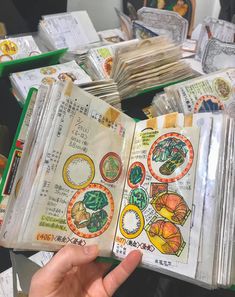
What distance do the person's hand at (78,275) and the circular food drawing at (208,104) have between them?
0.53 meters

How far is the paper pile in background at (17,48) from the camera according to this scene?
4.09 feet

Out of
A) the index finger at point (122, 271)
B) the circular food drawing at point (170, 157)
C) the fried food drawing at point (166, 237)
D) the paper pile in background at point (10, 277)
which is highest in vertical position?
the circular food drawing at point (170, 157)

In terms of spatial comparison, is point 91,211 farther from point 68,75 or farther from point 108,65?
point 108,65

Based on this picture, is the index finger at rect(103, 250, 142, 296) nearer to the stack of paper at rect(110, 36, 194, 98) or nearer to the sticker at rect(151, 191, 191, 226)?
the sticker at rect(151, 191, 191, 226)

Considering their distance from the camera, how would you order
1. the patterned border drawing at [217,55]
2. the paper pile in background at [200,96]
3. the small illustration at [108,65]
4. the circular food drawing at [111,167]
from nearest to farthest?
the circular food drawing at [111,167] → the paper pile in background at [200,96] → the small illustration at [108,65] → the patterned border drawing at [217,55]

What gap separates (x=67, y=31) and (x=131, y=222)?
3.43ft

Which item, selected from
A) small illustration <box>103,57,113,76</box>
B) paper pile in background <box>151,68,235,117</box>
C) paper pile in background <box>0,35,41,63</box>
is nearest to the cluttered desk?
paper pile in background <box>151,68,235,117</box>

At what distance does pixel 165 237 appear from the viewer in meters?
0.67

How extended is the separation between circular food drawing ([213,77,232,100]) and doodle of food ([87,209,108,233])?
0.59m

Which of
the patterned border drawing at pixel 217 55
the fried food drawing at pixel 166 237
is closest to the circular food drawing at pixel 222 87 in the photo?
the patterned border drawing at pixel 217 55

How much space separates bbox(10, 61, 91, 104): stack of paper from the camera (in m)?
1.06

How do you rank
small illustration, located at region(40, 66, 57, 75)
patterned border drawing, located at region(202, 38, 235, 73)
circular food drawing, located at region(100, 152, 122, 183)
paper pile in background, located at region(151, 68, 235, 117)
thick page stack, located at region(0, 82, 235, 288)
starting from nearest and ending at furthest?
thick page stack, located at region(0, 82, 235, 288) → circular food drawing, located at region(100, 152, 122, 183) → paper pile in background, located at region(151, 68, 235, 117) → small illustration, located at region(40, 66, 57, 75) → patterned border drawing, located at region(202, 38, 235, 73)

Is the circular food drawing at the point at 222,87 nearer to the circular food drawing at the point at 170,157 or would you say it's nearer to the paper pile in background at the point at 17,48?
the circular food drawing at the point at 170,157

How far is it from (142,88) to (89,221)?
2.02ft
